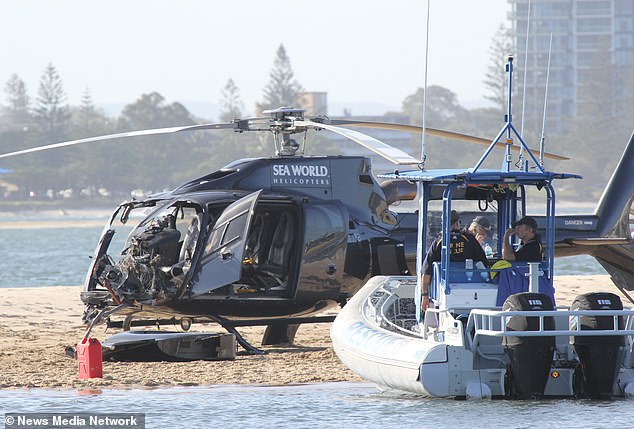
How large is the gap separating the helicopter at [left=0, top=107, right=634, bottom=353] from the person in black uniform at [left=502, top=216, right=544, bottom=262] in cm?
222

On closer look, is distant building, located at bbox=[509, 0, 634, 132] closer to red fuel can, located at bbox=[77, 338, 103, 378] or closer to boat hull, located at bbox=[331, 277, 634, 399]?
red fuel can, located at bbox=[77, 338, 103, 378]

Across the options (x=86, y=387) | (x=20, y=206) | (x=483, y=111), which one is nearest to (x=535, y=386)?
(x=86, y=387)

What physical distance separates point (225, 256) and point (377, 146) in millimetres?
2462

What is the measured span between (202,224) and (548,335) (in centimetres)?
529

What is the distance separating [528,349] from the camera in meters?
11.0

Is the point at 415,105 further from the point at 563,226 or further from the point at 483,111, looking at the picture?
the point at 563,226

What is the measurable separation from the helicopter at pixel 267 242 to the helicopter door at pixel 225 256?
0.04 feet

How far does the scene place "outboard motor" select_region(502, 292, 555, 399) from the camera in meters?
10.9

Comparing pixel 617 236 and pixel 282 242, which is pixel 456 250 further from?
pixel 617 236

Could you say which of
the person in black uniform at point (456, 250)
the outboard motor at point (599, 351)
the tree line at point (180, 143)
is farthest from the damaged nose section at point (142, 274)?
the tree line at point (180, 143)

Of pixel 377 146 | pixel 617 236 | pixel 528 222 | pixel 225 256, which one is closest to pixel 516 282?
pixel 528 222

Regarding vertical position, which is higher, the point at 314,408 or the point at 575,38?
the point at 575,38

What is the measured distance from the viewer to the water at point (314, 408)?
37.1 feet

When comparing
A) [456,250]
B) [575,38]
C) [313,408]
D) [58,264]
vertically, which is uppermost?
[575,38]
